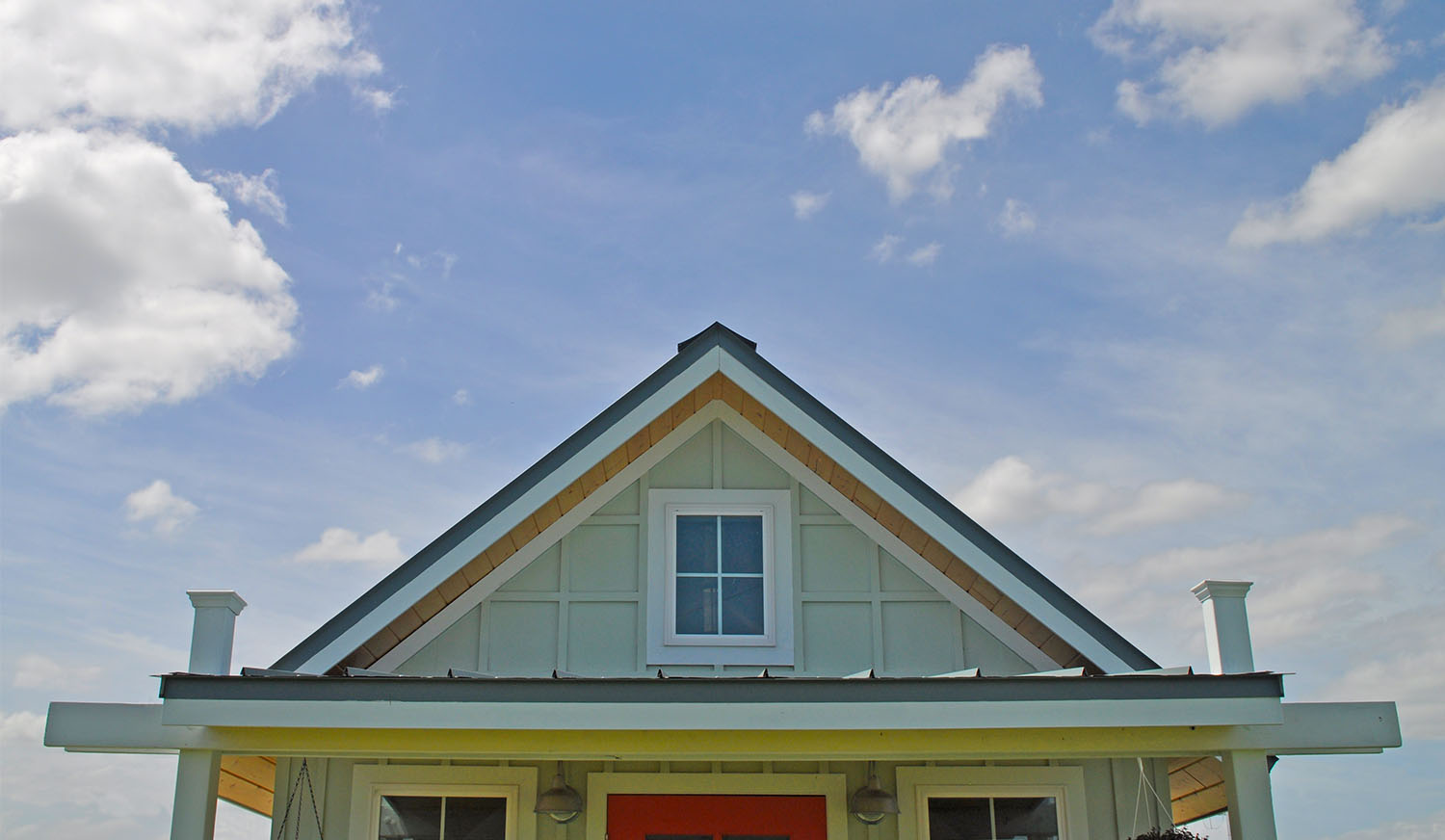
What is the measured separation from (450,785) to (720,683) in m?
2.56

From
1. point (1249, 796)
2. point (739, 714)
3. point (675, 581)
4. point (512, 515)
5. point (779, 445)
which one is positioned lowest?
point (1249, 796)

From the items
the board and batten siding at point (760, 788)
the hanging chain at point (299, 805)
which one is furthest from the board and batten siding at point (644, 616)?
the hanging chain at point (299, 805)

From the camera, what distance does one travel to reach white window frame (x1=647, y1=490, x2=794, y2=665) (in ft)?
25.8

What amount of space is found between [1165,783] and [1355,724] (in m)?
1.45

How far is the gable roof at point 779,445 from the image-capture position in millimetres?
6973

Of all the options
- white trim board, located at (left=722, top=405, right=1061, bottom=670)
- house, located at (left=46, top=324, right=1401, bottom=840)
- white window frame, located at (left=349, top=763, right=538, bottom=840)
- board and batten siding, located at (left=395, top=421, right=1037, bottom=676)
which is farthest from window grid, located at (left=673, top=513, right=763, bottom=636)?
white window frame, located at (left=349, top=763, right=538, bottom=840)

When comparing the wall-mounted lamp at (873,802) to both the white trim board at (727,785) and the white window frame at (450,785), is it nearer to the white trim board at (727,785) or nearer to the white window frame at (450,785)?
the white trim board at (727,785)

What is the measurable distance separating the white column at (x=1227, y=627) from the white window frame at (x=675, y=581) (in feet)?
8.49

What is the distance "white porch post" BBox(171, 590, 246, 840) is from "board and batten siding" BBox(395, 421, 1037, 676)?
5.33 feet

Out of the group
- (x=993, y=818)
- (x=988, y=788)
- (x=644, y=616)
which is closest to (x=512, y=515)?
(x=644, y=616)

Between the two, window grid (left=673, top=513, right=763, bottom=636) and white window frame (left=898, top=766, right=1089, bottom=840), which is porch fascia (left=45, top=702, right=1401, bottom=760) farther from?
window grid (left=673, top=513, right=763, bottom=636)

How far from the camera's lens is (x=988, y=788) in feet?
25.0

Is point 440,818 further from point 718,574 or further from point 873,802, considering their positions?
point 873,802

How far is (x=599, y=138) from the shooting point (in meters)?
10.6
